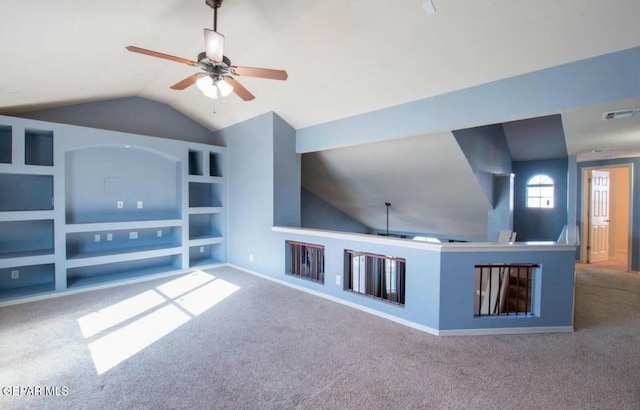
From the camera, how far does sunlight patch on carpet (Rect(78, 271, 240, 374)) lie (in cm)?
275

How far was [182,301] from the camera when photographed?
402cm

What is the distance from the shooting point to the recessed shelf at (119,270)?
15.3ft

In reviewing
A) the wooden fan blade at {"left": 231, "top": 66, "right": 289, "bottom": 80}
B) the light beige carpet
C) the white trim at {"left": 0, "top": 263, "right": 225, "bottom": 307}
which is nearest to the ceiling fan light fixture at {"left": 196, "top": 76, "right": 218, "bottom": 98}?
the wooden fan blade at {"left": 231, "top": 66, "right": 289, "bottom": 80}

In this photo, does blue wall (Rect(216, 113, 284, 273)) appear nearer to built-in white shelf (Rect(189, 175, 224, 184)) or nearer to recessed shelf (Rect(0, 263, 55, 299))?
built-in white shelf (Rect(189, 175, 224, 184))

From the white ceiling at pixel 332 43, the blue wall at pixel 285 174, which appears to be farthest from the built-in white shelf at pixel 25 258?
the blue wall at pixel 285 174

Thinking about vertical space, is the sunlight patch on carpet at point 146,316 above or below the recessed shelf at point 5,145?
below

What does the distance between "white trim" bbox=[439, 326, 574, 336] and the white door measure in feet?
15.8

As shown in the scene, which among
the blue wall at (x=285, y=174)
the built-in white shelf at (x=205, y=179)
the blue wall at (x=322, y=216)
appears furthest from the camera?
the blue wall at (x=322, y=216)

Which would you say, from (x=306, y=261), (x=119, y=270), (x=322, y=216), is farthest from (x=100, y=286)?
(x=322, y=216)

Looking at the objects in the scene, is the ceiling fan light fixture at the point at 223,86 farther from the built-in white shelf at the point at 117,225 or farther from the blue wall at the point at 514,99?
the built-in white shelf at the point at 117,225

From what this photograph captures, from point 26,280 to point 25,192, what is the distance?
1.34 metres

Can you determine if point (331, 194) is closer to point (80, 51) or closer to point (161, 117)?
point (161, 117)

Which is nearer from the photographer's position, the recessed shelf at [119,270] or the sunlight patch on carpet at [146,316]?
the sunlight patch on carpet at [146,316]

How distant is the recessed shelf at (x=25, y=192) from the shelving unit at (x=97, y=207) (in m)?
0.01
